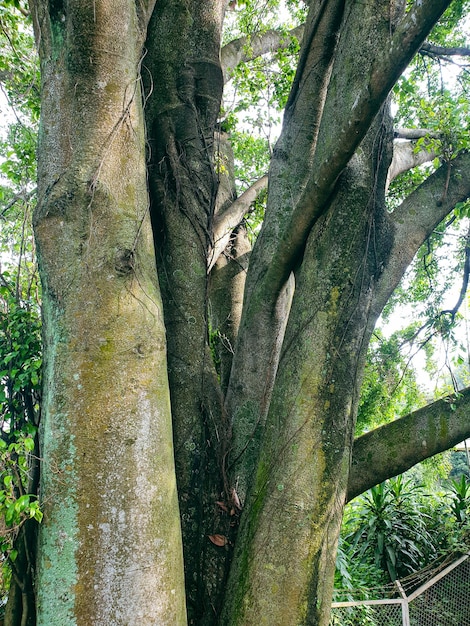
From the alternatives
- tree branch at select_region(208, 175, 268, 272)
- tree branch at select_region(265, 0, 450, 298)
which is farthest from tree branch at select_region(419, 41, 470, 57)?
tree branch at select_region(265, 0, 450, 298)

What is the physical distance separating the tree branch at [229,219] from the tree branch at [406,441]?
1987 mm

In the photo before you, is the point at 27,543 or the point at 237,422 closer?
the point at 27,543

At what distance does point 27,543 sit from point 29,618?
0.31 metres

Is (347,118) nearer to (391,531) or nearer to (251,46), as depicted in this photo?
(251,46)

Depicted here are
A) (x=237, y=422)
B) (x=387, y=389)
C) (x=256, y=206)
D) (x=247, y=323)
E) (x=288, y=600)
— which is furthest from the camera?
(x=387, y=389)

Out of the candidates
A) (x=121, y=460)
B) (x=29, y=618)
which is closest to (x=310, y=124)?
(x=121, y=460)

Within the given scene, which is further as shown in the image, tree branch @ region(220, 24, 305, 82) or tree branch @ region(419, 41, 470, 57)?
tree branch @ region(220, 24, 305, 82)

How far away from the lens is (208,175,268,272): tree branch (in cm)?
432

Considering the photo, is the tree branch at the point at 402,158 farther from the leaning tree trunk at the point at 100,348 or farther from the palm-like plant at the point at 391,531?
the palm-like plant at the point at 391,531

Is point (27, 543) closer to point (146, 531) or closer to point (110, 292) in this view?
point (146, 531)

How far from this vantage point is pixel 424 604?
15.4ft

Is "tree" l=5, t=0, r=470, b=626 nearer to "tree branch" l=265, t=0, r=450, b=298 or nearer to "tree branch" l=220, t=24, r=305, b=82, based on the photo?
"tree branch" l=265, t=0, r=450, b=298

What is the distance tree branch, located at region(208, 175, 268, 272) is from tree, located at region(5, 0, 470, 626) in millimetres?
1131

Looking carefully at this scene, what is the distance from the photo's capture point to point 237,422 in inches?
113
